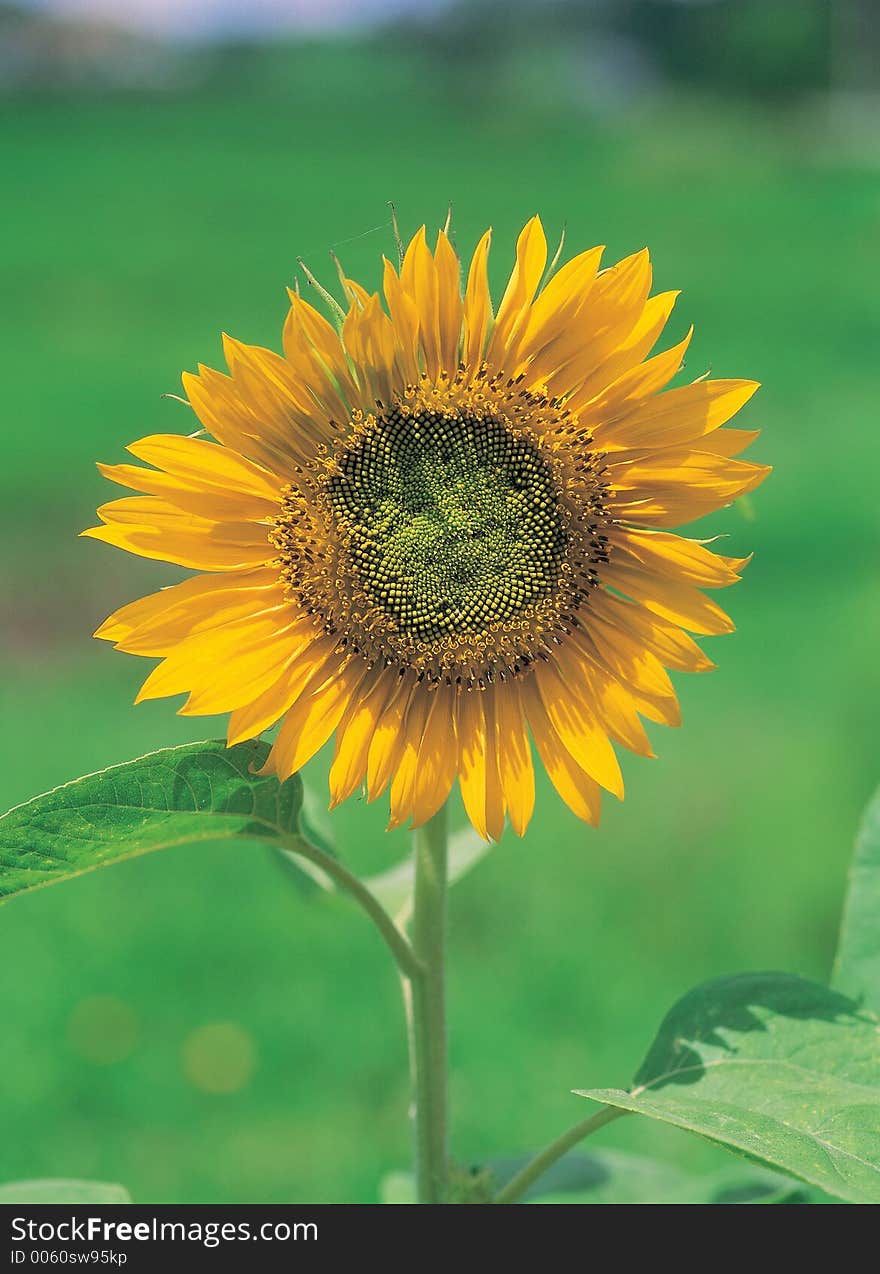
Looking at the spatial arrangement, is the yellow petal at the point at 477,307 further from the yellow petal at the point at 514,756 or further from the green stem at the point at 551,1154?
the green stem at the point at 551,1154

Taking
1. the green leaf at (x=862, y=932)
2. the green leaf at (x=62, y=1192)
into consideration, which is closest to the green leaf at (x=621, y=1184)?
the green leaf at (x=862, y=932)

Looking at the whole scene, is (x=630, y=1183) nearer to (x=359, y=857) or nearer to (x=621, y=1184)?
(x=621, y=1184)

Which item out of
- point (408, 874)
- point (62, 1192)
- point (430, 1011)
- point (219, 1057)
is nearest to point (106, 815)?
point (430, 1011)

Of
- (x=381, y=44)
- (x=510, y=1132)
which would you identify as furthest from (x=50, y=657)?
(x=381, y=44)

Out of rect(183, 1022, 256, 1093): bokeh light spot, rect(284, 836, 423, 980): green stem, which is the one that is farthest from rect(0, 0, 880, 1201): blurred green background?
rect(284, 836, 423, 980): green stem

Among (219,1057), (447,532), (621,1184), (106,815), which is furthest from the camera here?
(219,1057)

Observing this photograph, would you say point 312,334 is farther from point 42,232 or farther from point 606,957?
point 42,232
